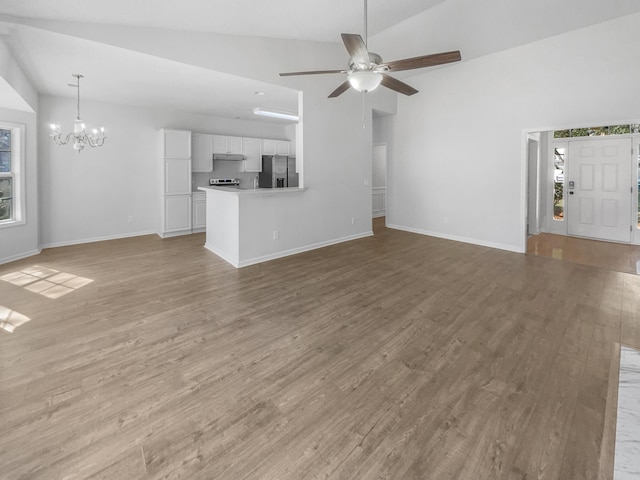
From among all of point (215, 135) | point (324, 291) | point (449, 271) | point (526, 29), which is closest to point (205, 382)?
point (324, 291)

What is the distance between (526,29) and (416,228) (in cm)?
372

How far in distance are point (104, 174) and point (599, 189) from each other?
9.35 metres

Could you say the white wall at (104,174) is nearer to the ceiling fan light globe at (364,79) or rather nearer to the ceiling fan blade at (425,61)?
the ceiling fan light globe at (364,79)

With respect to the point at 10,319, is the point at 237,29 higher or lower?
higher

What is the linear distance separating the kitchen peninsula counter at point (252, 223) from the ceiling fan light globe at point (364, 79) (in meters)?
2.11

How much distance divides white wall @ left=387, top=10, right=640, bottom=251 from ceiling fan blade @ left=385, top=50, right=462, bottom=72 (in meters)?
2.99

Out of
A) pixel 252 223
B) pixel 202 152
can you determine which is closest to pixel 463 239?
pixel 252 223

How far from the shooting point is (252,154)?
25.9 feet

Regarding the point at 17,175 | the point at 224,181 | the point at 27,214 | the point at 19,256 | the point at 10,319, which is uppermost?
the point at 224,181

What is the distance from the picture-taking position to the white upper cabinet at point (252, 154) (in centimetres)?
775

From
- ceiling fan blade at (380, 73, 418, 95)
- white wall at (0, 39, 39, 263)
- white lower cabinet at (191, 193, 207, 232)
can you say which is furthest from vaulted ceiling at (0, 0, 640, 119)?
white lower cabinet at (191, 193, 207, 232)

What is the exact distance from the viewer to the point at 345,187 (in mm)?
5906

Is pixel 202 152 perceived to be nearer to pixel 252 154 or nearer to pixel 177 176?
pixel 177 176

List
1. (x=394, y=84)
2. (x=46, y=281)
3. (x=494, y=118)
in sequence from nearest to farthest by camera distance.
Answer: (x=394, y=84) → (x=46, y=281) → (x=494, y=118)
